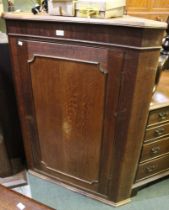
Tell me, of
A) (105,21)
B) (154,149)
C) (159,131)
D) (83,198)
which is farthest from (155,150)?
(105,21)

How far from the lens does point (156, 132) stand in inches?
55.9

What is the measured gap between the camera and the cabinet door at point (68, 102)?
3.64 ft

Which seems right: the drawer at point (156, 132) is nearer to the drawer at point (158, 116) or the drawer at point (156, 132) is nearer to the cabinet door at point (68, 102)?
the drawer at point (158, 116)

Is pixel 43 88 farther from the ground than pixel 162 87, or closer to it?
farther from the ground

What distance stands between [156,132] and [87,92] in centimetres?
58

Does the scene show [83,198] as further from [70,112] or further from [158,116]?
[158,116]

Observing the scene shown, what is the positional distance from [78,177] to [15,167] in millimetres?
574

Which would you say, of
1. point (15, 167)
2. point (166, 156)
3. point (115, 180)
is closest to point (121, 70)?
point (115, 180)

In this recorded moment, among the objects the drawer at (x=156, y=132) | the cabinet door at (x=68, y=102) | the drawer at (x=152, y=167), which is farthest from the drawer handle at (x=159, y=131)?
the cabinet door at (x=68, y=102)

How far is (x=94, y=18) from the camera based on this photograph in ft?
3.35

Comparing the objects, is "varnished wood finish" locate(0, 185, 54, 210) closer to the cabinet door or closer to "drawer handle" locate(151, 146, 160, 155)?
the cabinet door

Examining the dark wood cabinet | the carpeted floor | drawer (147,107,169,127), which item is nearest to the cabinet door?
the dark wood cabinet

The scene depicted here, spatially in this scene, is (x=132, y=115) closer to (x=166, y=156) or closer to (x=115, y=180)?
(x=115, y=180)

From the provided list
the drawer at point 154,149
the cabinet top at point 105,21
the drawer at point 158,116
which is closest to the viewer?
the cabinet top at point 105,21
